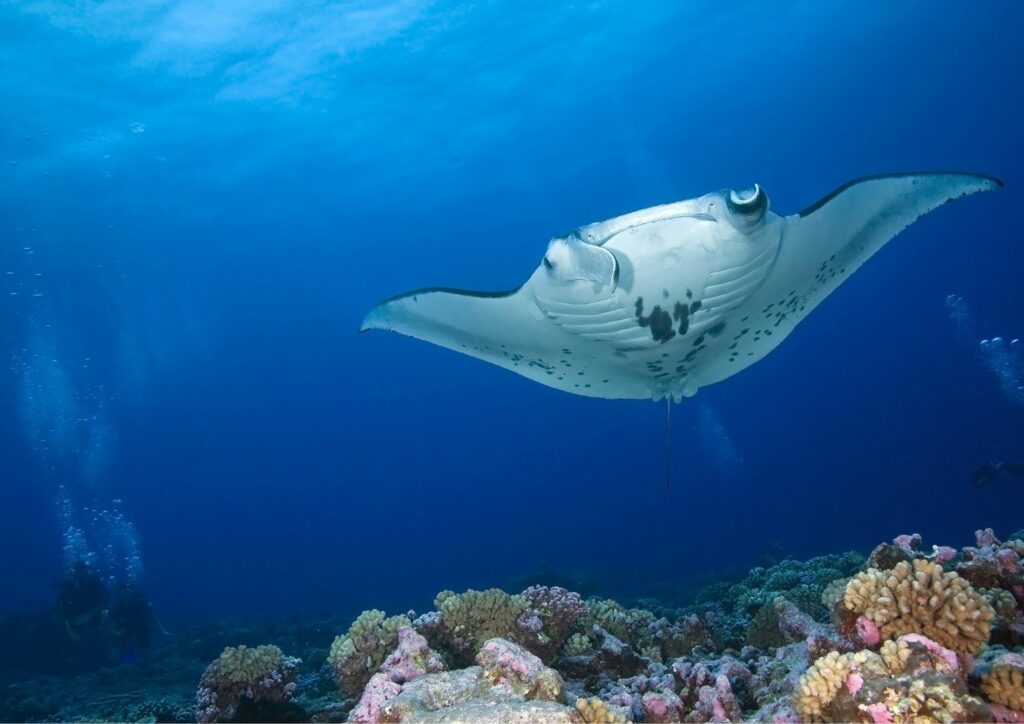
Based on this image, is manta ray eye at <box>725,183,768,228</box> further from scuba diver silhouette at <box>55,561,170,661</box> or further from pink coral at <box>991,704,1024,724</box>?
scuba diver silhouette at <box>55,561,170,661</box>

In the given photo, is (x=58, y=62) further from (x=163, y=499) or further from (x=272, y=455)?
(x=163, y=499)

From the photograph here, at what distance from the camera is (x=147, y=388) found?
6216 cm

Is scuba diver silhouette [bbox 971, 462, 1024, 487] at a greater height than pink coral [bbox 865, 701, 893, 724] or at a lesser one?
lesser

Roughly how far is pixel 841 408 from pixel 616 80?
7783cm

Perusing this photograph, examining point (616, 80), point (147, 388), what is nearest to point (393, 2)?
point (616, 80)

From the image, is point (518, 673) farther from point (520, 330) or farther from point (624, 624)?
point (520, 330)

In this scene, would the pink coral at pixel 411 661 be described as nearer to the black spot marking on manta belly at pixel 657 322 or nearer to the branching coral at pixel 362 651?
the branching coral at pixel 362 651

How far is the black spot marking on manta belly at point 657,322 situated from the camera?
14.4 feet

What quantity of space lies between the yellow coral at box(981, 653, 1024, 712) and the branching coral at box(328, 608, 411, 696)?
307 centimetres

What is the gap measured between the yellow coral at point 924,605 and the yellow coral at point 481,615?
2078 mm

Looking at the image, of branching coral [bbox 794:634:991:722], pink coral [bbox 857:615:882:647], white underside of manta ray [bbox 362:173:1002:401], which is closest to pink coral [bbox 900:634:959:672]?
branching coral [bbox 794:634:991:722]

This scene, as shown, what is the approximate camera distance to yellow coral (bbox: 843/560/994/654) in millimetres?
2336

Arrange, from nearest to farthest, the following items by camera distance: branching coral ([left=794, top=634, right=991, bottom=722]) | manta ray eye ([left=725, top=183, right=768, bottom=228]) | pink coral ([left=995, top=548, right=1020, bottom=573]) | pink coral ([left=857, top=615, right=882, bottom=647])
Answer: branching coral ([left=794, top=634, right=991, bottom=722])
pink coral ([left=857, top=615, right=882, bottom=647])
pink coral ([left=995, top=548, right=1020, bottom=573])
manta ray eye ([left=725, top=183, right=768, bottom=228])

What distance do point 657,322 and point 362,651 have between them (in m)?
3.22
